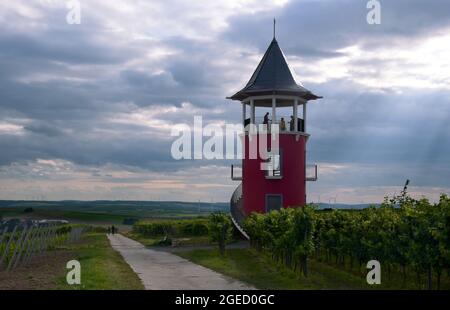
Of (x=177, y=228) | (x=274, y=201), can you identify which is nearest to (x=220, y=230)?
(x=274, y=201)

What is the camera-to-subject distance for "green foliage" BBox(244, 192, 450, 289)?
57.2 ft

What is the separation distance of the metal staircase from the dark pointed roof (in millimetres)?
6462

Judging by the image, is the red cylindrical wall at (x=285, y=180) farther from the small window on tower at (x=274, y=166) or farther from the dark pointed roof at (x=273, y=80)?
the dark pointed roof at (x=273, y=80)

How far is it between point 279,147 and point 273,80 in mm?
4125

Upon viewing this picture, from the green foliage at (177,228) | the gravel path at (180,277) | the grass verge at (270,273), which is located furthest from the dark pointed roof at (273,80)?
the green foliage at (177,228)

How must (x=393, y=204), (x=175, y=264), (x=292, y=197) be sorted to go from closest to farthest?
(x=175, y=264), (x=393, y=204), (x=292, y=197)

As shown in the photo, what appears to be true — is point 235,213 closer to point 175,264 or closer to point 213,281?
point 175,264

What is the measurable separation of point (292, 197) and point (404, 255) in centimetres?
1662

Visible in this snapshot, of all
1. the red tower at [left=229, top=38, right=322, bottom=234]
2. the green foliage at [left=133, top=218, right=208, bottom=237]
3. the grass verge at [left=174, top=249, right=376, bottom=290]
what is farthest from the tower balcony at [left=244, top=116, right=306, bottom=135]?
the green foliage at [left=133, top=218, right=208, bottom=237]

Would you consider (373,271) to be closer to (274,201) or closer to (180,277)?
(180,277)

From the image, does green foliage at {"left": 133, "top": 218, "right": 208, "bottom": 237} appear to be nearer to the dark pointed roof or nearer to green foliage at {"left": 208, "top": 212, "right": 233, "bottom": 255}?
the dark pointed roof

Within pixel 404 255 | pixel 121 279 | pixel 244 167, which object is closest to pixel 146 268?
pixel 121 279
